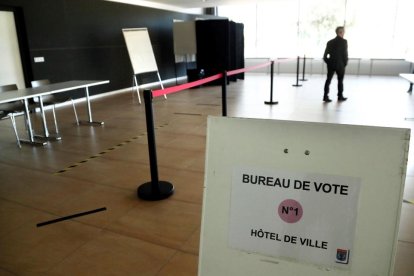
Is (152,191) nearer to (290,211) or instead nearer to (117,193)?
(117,193)

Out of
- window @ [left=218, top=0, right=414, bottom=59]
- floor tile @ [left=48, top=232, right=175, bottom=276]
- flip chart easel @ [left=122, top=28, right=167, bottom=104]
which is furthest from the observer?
window @ [left=218, top=0, right=414, bottom=59]

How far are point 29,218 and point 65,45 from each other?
6.19 meters

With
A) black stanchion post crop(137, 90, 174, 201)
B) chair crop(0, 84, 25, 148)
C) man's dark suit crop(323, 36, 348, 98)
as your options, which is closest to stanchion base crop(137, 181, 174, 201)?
black stanchion post crop(137, 90, 174, 201)

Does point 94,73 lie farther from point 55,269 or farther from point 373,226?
point 373,226

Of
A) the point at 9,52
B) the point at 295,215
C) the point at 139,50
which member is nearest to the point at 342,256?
the point at 295,215

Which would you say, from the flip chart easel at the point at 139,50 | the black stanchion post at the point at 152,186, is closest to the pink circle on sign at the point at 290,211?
the black stanchion post at the point at 152,186

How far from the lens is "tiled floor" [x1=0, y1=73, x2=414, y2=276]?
218 cm

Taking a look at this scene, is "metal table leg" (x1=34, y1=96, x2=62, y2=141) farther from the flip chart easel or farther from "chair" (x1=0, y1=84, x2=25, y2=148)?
the flip chart easel

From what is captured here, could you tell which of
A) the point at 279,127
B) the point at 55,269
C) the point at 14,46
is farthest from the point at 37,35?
the point at 279,127

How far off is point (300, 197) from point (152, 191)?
2.22 metres

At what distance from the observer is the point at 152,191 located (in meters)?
3.05

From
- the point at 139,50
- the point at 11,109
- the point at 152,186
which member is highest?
the point at 139,50

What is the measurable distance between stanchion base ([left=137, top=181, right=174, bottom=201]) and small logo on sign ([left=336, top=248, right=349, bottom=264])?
7.26ft

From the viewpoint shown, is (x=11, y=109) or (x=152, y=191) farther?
(x=11, y=109)
